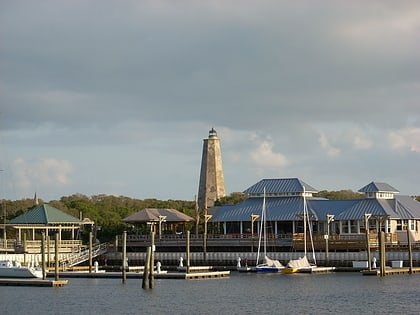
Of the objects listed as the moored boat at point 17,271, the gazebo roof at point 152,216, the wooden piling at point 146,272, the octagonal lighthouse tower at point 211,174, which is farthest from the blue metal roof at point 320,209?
the wooden piling at point 146,272

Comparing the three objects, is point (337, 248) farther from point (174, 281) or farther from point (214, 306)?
point (214, 306)

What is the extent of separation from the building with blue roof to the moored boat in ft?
80.4

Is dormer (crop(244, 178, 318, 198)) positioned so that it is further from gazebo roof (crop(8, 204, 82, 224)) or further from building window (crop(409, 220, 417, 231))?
gazebo roof (crop(8, 204, 82, 224))

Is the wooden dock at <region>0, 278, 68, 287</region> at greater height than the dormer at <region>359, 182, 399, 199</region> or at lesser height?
lesser

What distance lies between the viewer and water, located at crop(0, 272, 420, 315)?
52062 millimetres

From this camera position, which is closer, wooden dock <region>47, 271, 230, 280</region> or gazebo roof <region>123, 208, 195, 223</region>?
wooden dock <region>47, 271, 230, 280</region>

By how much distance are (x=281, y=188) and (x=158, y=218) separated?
13.3 metres

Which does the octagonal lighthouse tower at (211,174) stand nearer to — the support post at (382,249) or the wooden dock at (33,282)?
the support post at (382,249)

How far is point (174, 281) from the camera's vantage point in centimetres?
6894

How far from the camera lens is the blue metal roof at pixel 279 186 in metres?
97.0

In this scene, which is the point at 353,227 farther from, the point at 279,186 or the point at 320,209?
the point at 279,186

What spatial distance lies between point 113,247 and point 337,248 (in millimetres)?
22835

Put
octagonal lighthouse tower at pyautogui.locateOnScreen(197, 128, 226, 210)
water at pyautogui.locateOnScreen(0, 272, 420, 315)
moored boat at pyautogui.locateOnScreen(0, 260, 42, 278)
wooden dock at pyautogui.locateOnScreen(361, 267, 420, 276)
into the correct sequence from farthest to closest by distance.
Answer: octagonal lighthouse tower at pyautogui.locateOnScreen(197, 128, 226, 210) → wooden dock at pyautogui.locateOnScreen(361, 267, 420, 276) → moored boat at pyautogui.locateOnScreen(0, 260, 42, 278) → water at pyautogui.locateOnScreen(0, 272, 420, 315)

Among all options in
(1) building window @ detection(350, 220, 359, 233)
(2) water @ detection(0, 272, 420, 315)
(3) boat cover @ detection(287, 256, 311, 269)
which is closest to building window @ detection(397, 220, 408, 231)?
(1) building window @ detection(350, 220, 359, 233)
